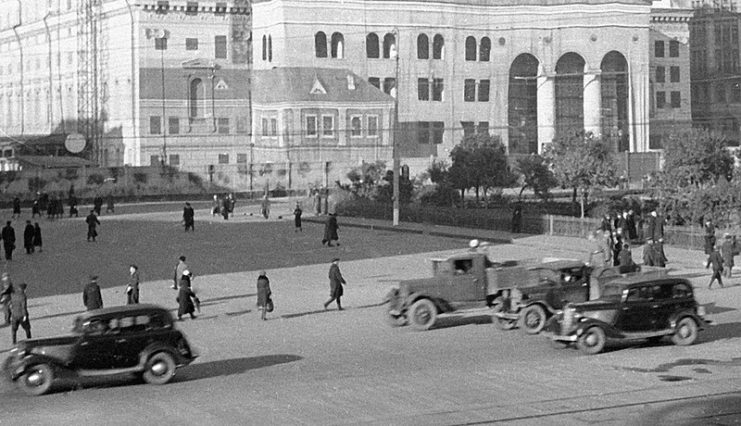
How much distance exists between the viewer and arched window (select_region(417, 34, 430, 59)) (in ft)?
343

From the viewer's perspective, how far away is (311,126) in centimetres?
9575

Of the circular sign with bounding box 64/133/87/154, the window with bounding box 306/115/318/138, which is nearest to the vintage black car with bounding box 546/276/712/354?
the window with bounding box 306/115/318/138

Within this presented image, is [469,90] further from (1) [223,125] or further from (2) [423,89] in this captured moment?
(1) [223,125]

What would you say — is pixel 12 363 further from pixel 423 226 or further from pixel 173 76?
pixel 173 76

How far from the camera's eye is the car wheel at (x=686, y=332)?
26484 millimetres

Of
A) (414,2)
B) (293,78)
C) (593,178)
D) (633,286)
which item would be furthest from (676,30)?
(633,286)

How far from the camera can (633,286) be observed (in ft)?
86.5

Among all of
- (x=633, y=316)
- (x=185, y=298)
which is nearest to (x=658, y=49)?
(x=185, y=298)

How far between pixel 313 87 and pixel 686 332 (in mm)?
72226

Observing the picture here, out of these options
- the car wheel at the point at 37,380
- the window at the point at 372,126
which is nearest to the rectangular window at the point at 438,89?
the window at the point at 372,126

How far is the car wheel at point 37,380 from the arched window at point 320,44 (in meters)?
79.5

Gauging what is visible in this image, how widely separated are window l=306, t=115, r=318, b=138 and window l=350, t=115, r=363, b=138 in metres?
2.79

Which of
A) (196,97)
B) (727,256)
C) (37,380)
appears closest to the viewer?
(37,380)

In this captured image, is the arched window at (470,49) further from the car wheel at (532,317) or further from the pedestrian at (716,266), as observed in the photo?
the car wheel at (532,317)
